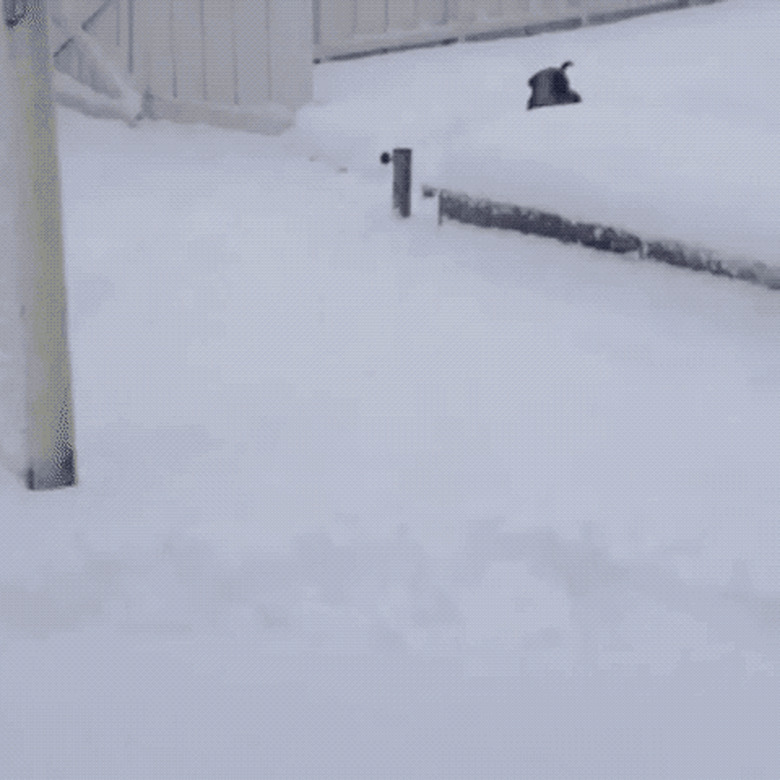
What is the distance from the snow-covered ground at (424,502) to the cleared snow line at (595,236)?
66 millimetres

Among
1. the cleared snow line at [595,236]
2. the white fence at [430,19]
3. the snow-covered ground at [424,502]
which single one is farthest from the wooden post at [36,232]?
the white fence at [430,19]

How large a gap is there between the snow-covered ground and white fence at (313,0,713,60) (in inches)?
165

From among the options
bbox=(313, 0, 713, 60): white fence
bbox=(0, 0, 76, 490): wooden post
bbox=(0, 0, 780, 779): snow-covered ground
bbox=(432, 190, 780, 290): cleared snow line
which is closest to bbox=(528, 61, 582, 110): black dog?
bbox=(0, 0, 780, 779): snow-covered ground

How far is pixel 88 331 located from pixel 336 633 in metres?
2.53

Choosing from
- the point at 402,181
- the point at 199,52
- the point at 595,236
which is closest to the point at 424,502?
the point at 595,236

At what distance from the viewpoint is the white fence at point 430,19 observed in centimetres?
1004

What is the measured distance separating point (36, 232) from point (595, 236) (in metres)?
2.86

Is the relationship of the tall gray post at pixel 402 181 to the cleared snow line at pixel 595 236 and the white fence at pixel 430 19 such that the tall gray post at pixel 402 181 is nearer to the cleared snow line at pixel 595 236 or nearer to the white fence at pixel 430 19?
the cleared snow line at pixel 595 236

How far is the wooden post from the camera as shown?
2.86 meters

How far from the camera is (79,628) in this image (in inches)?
98.3

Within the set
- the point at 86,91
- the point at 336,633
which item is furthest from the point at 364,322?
the point at 86,91

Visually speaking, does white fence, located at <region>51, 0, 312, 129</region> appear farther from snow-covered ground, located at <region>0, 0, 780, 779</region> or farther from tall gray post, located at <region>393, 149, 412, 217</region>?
snow-covered ground, located at <region>0, 0, 780, 779</region>

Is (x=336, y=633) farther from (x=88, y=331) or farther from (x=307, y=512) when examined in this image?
(x=88, y=331)

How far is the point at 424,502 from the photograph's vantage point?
3.06m
